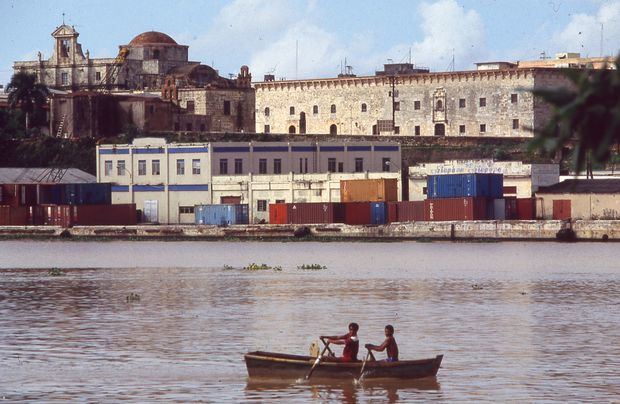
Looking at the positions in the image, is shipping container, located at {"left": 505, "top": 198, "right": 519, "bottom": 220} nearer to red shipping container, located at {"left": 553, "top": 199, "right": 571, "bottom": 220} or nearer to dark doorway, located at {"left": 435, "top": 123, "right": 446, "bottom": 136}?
red shipping container, located at {"left": 553, "top": 199, "right": 571, "bottom": 220}

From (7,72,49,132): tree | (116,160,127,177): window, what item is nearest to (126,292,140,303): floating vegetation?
(116,160,127,177): window

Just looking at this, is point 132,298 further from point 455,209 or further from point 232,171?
point 232,171

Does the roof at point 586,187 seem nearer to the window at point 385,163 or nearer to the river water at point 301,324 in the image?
the window at point 385,163

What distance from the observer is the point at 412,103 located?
392 ft

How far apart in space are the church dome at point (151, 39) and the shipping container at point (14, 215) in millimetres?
47558

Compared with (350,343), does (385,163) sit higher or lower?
higher

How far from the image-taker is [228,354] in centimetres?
2867

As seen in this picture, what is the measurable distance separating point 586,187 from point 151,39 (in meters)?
67.5

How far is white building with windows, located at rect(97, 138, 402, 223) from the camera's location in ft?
308

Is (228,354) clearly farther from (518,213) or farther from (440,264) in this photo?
(518,213)

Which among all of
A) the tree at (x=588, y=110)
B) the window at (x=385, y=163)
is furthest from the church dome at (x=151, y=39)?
the tree at (x=588, y=110)

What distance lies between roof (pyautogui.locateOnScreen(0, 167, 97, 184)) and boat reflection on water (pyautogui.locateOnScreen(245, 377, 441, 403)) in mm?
79136

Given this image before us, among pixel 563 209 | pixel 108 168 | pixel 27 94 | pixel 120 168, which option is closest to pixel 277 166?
pixel 120 168

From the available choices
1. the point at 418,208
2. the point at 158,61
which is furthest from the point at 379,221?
the point at 158,61
